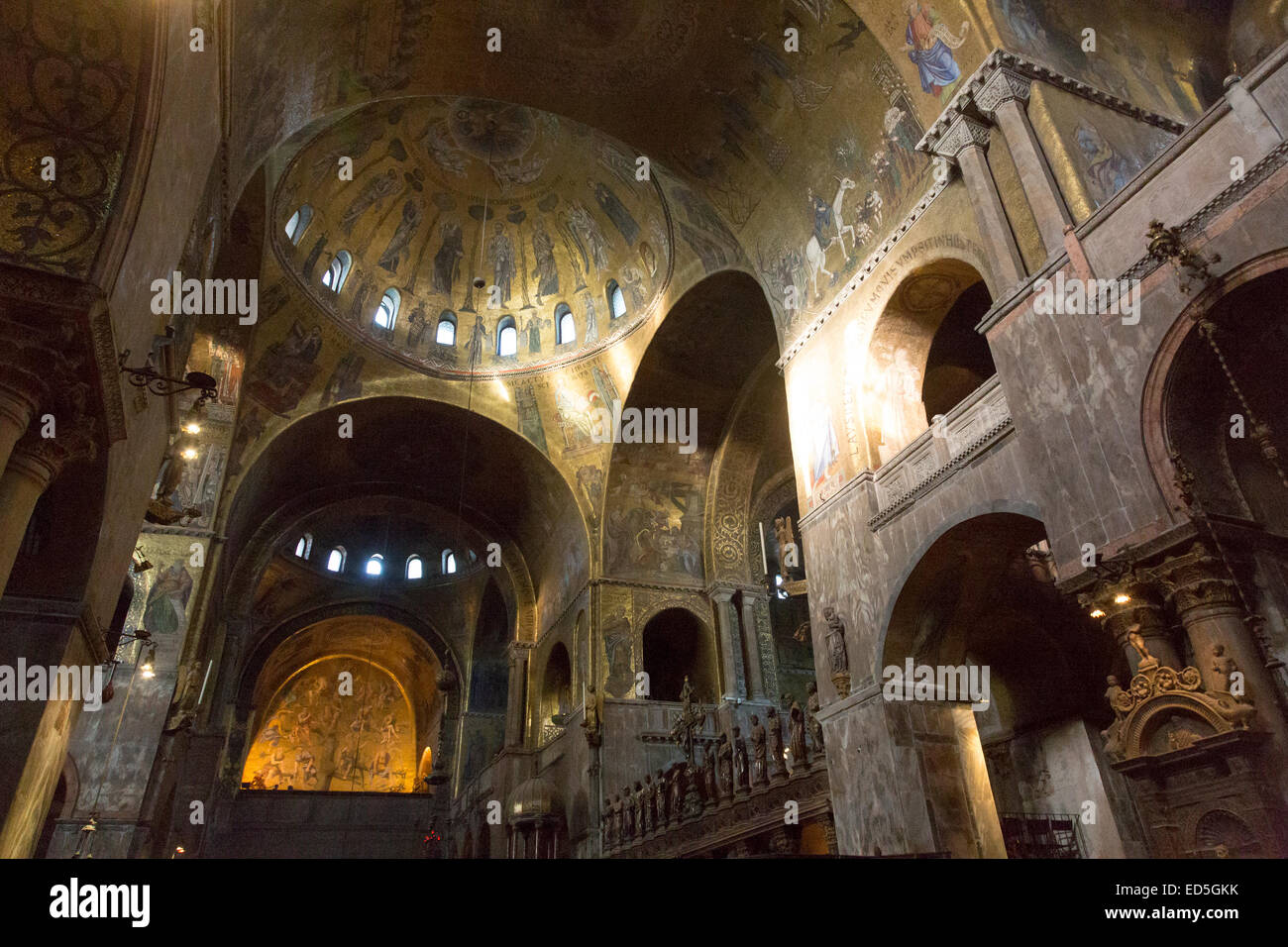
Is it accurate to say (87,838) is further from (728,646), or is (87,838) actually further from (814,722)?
(728,646)

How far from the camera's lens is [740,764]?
12188mm

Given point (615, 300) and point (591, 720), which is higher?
point (615, 300)

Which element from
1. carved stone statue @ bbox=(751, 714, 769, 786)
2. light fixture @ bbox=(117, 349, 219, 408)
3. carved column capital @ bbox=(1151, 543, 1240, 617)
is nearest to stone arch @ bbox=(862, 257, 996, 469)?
carved column capital @ bbox=(1151, 543, 1240, 617)

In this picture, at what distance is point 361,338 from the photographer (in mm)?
17906

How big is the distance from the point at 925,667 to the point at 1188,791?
360 cm

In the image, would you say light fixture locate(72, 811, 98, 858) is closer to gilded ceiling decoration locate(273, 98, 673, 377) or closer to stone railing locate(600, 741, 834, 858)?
stone railing locate(600, 741, 834, 858)

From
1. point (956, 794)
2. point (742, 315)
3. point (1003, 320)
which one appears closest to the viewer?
point (1003, 320)

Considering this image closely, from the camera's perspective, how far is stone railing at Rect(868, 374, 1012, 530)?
7992mm

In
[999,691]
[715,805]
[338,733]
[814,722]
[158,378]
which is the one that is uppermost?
[338,733]

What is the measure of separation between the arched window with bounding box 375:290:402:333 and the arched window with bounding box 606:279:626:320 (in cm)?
522

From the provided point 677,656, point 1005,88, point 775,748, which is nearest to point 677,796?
point 775,748

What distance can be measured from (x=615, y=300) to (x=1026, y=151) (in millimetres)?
11580
